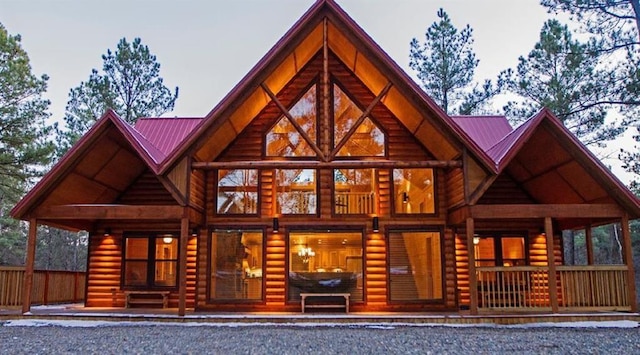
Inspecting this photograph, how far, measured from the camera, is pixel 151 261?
12.4 metres

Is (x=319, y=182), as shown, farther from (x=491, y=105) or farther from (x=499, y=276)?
(x=491, y=105)

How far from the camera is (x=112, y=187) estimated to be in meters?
12.4

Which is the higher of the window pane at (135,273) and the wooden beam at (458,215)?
the wooden beam at (458,215)

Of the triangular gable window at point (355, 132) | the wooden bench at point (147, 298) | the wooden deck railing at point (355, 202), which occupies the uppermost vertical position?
the triangular gable window at point (355, 132)

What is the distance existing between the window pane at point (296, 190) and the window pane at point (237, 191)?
0.57 meters

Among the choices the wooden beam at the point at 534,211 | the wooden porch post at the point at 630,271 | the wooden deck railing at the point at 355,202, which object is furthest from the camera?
the wooden deck railing at the point at 355,202

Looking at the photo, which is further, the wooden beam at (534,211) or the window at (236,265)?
the window at (236,265)

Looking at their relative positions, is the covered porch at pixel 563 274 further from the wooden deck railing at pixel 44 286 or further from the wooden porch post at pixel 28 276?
the wooden deck railing at pixel 44 286

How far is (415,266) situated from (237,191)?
14.4 feet

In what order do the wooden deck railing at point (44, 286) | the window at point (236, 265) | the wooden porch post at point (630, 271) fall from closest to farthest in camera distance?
1. the wooden porch post at point (630, 271)
2. the wooden deck railing at point (44, 286)
3. the window at point (236, 265)

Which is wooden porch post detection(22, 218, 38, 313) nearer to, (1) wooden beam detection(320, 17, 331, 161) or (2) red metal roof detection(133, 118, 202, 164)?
(2) red metal roof detection(133, 118, 202, 164)

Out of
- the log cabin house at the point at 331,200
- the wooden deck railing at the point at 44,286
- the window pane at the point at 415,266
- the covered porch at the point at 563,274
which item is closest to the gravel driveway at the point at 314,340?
the covered porch at the point at 563,274

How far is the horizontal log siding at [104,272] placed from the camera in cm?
1232

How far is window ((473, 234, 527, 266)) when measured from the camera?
12398 mm
